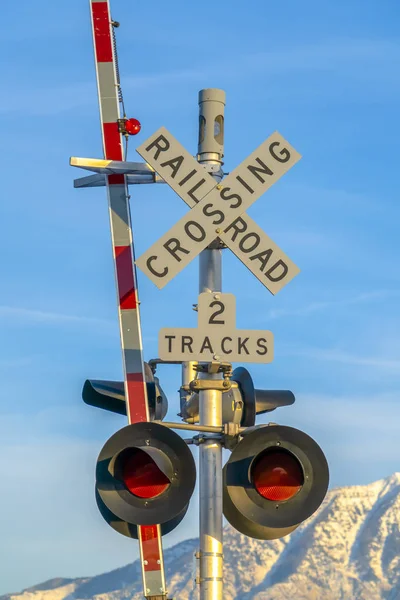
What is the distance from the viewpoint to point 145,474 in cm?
825

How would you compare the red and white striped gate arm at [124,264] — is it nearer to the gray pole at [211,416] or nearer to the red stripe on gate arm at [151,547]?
the red stripe on gate arm at [151,547]

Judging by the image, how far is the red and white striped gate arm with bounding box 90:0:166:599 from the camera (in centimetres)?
930

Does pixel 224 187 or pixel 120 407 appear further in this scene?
pixel 120 407

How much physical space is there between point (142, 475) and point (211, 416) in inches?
23.7

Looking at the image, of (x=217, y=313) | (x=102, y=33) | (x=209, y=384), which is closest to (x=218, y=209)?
(x=217, y=313)

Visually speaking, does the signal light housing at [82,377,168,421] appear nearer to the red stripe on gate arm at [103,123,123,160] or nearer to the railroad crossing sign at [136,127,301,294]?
the railroad crossing sign at [136,127,301,294]

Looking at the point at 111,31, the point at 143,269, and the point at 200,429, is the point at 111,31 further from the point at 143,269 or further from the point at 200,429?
the point at 200,429

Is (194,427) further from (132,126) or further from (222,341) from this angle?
(132,126)

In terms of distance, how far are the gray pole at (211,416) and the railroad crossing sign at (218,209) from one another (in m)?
0.17

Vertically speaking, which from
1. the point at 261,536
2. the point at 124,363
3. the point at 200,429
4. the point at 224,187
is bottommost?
the point at 261,536

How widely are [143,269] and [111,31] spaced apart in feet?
6.93

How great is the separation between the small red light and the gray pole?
0.77 m

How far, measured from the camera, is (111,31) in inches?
378

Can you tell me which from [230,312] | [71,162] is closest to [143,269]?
[230,312]
